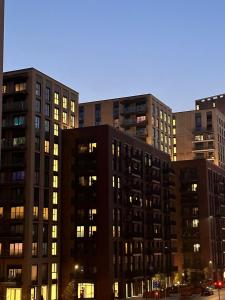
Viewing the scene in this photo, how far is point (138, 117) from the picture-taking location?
150 metres

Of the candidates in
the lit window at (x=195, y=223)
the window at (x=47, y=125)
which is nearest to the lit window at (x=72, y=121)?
the window at (x=47, y=125)

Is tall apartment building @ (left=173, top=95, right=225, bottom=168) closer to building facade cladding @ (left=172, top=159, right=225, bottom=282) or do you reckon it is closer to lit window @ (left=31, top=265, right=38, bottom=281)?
building facade cladding @ (left=172, top=159, right=225, bottom=282)

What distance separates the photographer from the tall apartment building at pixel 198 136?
6919 inches

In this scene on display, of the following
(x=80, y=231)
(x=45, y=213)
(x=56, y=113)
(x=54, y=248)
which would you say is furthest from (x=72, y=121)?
(x=54, y=248)

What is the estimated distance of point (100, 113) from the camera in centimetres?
16125

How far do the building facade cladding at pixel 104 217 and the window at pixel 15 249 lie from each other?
9.98 metres

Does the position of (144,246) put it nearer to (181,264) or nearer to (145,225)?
(145,225)

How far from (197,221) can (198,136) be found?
146ft

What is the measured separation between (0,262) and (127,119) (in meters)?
66.2

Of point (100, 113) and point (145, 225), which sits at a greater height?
point (100, 113)

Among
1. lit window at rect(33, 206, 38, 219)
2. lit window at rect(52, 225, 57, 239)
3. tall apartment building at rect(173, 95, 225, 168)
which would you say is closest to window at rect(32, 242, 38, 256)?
lit window at rect(33, 206, 38, 219)

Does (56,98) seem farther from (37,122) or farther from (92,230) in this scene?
(92,230)

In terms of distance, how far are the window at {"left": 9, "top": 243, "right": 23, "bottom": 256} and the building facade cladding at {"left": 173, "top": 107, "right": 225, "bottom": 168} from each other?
88691mm

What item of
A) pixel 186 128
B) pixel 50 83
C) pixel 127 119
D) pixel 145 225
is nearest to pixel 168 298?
pixel 145 225
